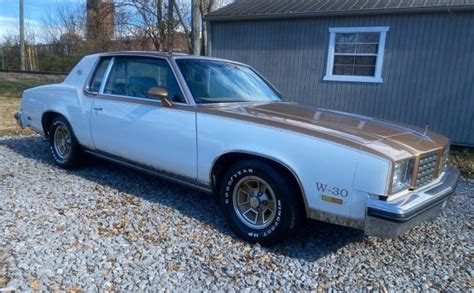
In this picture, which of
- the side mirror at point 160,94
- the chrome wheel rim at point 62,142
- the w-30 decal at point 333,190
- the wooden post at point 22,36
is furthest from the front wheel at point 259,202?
the wooden post at point 22,36

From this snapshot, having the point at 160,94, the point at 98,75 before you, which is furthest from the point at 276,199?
the point at 98,75

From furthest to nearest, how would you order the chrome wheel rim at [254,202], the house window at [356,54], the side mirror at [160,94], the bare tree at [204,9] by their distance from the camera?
the bare tree at [204,9]
the house window at [356,54]
the side mirror at [160,94]
the chrome wheel rim at [254,202]

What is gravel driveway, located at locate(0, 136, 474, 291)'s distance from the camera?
9.10 feet

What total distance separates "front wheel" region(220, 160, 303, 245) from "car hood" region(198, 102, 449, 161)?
44cm

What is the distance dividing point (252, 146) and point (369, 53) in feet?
24.6

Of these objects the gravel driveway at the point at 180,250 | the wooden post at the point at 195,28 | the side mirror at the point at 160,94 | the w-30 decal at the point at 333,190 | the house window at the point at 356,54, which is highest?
the wooden post at the point at 195,28

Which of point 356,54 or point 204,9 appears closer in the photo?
point 356,54

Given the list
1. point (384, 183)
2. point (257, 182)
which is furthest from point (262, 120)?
point (384, 183)

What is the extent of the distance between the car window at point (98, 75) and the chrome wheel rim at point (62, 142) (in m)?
0.84

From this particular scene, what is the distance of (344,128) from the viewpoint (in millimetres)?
3133

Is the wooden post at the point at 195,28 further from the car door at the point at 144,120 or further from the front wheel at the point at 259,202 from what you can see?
the front wheel at the point at 259,202

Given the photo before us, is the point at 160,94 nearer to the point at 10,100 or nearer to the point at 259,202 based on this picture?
the point at 259,202

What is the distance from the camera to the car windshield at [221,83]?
3893 mm

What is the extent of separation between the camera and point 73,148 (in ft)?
16.8
